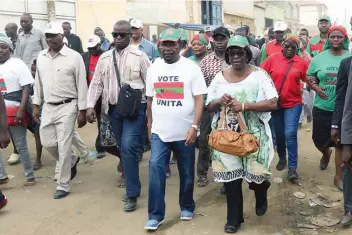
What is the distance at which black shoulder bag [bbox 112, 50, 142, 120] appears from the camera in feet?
16.6

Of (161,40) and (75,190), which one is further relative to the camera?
(75,190)

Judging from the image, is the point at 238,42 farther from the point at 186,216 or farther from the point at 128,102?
the point at 186,216

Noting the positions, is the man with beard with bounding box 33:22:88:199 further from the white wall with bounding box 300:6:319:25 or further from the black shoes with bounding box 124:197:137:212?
the white wall with bounding box 300:6:319:25

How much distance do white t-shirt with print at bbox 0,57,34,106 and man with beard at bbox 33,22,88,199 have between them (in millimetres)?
566

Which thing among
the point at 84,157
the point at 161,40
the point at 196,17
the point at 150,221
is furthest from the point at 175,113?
the point at 196,17

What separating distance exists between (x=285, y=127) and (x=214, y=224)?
1949 millimetres

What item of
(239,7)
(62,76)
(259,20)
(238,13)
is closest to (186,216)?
(62,76)

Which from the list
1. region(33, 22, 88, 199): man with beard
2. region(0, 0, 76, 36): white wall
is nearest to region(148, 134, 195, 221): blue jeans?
region(33, 22, 88, 199): man with beard

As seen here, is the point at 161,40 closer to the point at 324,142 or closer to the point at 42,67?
the point at 42,67

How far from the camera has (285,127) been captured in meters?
6.05

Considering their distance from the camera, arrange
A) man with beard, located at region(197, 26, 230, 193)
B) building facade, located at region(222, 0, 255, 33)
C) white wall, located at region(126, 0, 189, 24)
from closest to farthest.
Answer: man with beard, located at region(197, 26, 230, 193) < white wall, located at region(126, 0, 189, 24) < building facade, located at region(222, 0, 255, 33)

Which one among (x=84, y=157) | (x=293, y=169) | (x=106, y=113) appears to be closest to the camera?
(x=106, y=113)

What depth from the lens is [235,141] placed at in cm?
411

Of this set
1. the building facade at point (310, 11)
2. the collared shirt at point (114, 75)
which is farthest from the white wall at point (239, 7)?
the building facade at point (310, 11)
